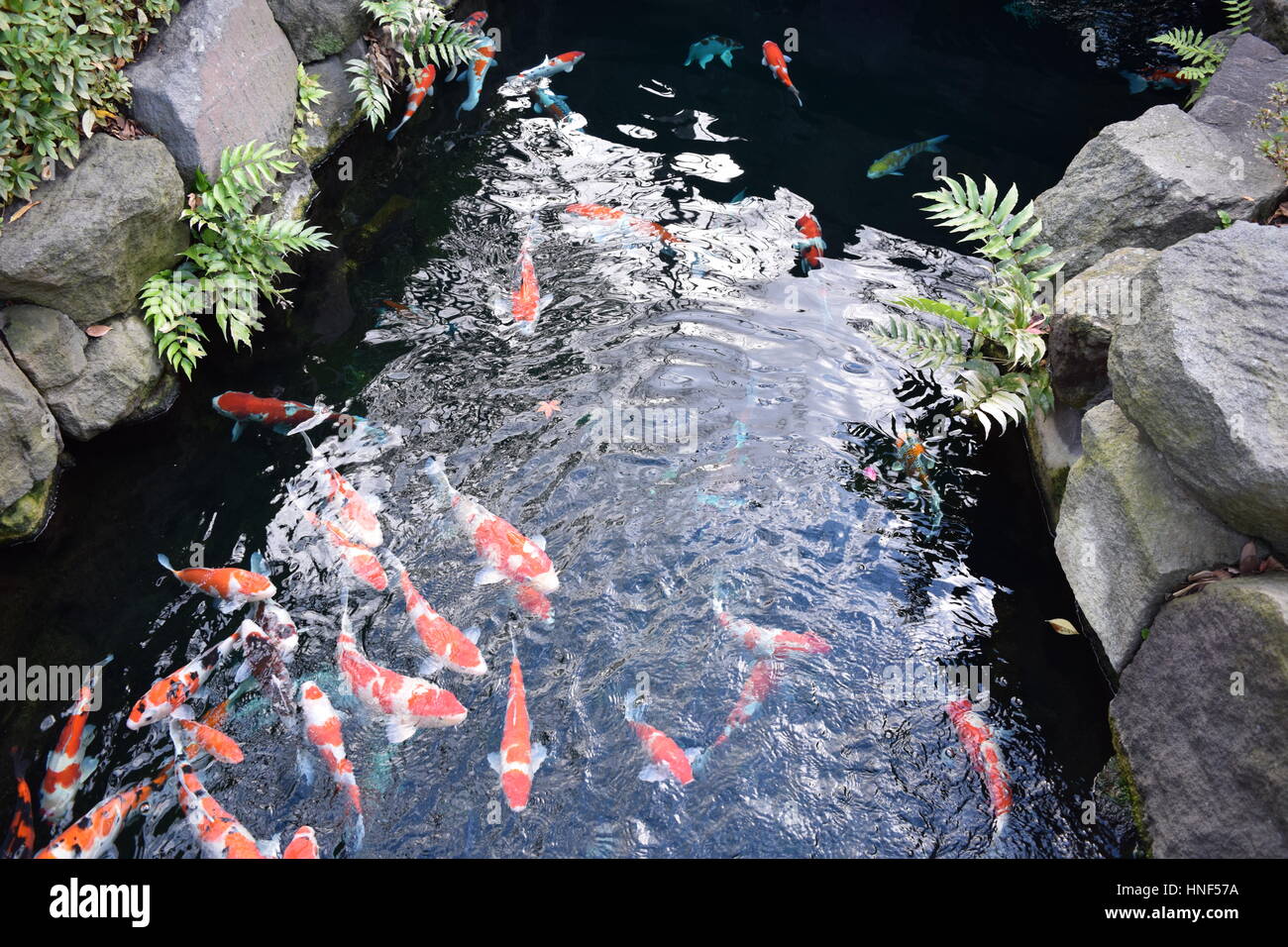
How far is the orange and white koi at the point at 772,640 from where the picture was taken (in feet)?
16.6

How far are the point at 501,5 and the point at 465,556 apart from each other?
9.48 metres

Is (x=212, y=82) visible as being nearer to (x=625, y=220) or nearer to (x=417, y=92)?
(x=417, y=92)

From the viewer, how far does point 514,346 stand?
697cm

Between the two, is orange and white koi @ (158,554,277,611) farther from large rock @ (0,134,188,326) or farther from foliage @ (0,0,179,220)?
foliage @ (0,0,179,220)

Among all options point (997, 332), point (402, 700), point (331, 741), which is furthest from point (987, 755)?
point (331, 741)

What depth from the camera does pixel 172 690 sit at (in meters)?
4.76

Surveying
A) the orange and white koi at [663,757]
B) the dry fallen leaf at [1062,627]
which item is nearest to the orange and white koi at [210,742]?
the orange and white koi at [663,757]

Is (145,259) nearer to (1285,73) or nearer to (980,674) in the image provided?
(980,674)

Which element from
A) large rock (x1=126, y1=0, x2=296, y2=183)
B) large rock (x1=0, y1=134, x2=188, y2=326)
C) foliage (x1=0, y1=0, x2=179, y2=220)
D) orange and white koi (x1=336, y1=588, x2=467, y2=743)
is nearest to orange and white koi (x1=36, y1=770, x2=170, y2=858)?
orange and white koi (x1=336, y1=588, x2=467, y2=743)

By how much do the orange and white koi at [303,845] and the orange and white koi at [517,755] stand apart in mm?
900

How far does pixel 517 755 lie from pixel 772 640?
161 cm

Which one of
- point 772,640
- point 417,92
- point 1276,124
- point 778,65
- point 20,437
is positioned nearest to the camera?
point 772,640

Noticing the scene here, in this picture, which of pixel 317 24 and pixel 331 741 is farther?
pixel 317 24
